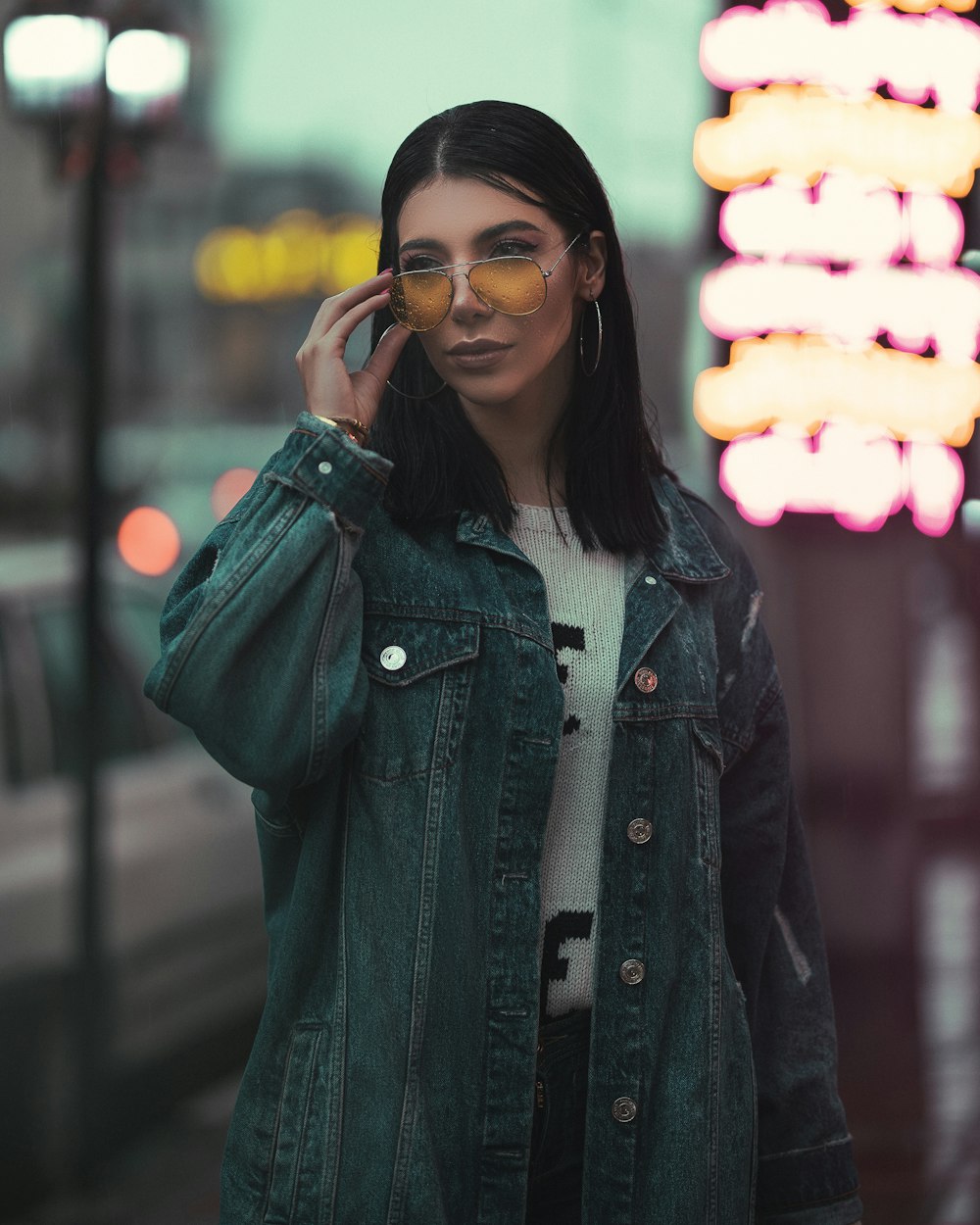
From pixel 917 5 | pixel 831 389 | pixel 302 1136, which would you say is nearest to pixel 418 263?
pixel 302 1136

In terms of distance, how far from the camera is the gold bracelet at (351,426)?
1.58 meters

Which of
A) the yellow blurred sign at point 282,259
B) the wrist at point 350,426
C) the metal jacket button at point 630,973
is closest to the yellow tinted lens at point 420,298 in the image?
the wrist at point 350,426

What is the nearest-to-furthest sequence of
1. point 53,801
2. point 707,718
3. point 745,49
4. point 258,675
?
point 258,675 → point 707,718 → point 53,801 → point 745,49

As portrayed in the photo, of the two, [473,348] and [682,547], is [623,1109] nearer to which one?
[682,547]

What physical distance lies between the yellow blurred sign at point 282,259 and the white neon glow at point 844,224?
1031 centimetres

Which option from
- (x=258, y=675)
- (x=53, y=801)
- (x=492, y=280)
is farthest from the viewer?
(x=53, y=801)

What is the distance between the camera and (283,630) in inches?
60.1

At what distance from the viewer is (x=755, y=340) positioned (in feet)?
15.1

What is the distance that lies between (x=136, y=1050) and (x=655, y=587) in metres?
3.05

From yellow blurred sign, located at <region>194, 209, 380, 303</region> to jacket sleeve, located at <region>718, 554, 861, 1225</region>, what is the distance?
42.9ft

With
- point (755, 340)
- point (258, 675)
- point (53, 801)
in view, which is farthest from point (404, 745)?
point (755, 340)

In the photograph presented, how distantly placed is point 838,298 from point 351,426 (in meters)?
3.27

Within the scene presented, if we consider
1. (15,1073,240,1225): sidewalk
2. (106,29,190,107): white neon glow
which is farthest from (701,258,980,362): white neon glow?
(15,1073,240,1225): sidewalk

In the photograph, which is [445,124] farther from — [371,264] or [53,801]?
[53,801]
